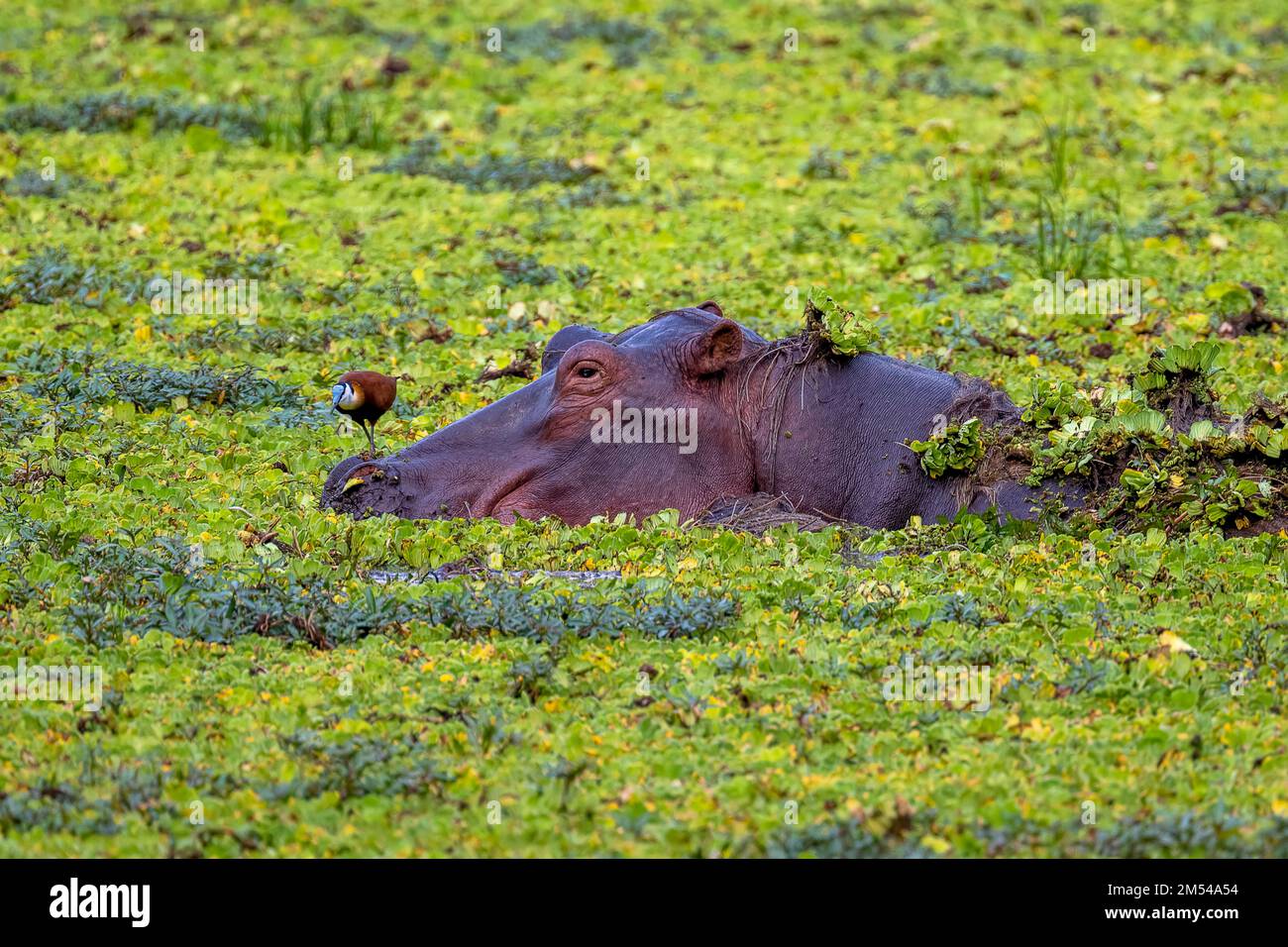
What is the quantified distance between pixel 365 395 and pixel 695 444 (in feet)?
4.34

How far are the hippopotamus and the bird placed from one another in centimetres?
34

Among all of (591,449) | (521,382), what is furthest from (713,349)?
(521,382)

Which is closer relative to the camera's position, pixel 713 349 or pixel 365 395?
pixel 713 349

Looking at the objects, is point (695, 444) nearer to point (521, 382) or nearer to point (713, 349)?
point (713, 349)

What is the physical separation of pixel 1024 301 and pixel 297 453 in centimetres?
430

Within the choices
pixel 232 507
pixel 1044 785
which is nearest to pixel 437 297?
pixel 232 507

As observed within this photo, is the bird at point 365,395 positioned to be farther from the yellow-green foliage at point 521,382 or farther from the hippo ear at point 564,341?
the hippo ear at point 564,341

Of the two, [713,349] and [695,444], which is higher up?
[713,349]

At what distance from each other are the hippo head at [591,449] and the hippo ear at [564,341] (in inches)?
7.4

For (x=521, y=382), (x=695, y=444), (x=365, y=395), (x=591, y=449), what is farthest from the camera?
(x=521, y=382)

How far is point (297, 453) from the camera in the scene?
7973 mm

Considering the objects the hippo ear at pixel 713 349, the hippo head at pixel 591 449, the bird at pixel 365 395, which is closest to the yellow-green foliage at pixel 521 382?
the hippo head at pixel 591 449

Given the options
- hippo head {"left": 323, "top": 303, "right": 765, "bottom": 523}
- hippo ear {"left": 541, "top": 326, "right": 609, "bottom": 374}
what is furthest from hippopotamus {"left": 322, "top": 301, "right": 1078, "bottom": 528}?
hippo ear {"left": 541, "top": 326, "right": 609, "bottom": 374}

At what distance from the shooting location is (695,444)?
7113mm
